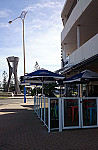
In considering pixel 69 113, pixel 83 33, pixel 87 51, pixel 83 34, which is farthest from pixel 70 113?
pixel 83 34

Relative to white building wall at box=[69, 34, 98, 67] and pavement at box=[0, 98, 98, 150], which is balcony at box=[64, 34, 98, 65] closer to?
white building wall at box=[69, 34, 98, 67]

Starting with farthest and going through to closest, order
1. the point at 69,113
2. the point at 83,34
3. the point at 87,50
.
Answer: the point at 83,34
the point at 87,50
the point at 69,113

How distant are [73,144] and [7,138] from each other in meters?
2.36

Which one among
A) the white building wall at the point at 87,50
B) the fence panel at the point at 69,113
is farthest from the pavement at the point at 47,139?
the white building wall at the point at 87,50

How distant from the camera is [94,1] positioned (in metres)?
11.3

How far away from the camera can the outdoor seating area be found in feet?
25.7

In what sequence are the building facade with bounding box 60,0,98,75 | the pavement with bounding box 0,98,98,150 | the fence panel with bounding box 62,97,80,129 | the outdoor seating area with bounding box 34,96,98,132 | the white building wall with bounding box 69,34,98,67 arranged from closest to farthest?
1. the pavement with bounding box 0,98,98,150
2. the outdoor seating area with bounding box 34,96,98,132
3. the fence panel with bounding box 62,97,80,129
4. the white building wall with bounding box 69,34,98,67
5. the building facade with bounding box 60,0,98,75

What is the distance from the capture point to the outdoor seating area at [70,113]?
309 inches

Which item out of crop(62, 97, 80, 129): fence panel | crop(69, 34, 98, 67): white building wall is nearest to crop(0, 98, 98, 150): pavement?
crop(62, 97, 80, 129): fence panel

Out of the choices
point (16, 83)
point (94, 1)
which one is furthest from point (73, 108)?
point (16, 83)

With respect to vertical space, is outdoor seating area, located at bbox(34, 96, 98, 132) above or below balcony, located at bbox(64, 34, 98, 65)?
below

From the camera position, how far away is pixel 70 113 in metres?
8.40

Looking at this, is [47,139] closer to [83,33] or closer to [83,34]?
[83,33]

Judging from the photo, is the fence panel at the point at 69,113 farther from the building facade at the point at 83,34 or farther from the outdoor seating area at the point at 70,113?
the building facade at the point at 83,34
